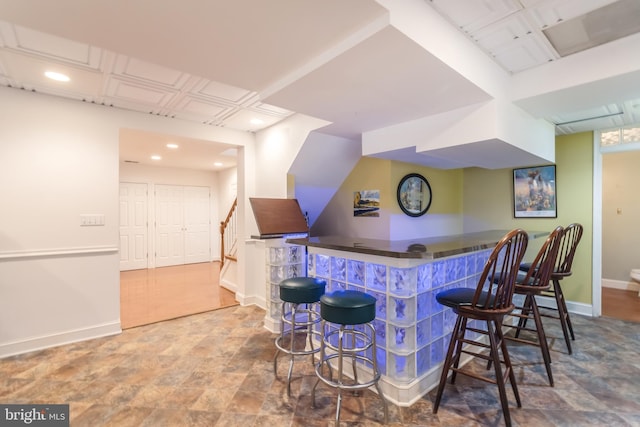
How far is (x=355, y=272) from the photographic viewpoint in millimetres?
2369

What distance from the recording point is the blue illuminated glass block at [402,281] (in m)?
2.02

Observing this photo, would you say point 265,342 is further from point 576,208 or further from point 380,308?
point 576,208

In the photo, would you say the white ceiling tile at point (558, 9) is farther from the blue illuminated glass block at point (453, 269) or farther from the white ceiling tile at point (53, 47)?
the white ceiling tile at point (53, 47)

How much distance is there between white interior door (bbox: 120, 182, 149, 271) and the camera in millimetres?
6648

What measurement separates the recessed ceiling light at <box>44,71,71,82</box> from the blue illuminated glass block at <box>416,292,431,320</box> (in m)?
3.51

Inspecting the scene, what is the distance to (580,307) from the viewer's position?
150 inches

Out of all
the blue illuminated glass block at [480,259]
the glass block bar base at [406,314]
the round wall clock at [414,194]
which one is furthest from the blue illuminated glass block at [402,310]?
the round wall clock at [414,194]

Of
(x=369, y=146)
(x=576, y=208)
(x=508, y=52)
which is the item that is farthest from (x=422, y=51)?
(x=576, y=208)

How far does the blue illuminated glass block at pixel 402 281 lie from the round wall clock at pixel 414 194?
2077 mm

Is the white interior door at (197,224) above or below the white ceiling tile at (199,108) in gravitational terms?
below

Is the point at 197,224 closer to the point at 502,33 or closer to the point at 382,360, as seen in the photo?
the point at 382,360

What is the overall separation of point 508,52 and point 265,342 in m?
3.26

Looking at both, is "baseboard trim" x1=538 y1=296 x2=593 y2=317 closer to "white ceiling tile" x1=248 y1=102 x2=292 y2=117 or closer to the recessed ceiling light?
"white ceiling tile" x1=248 y1=102 x2=292 y2=117

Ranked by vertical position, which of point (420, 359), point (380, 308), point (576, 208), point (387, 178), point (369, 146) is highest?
point (369, 146)
